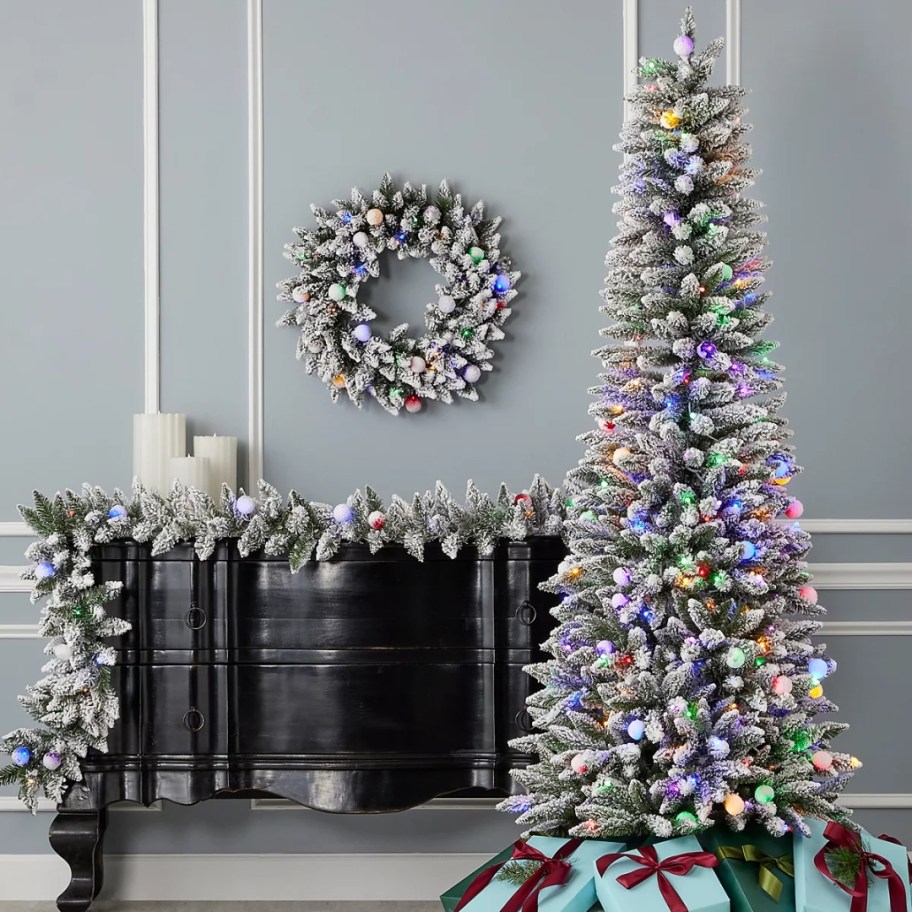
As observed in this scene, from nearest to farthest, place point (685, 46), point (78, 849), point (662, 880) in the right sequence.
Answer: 1. point (662, 880)
2. point (685, 46)
3. point (78, 849)

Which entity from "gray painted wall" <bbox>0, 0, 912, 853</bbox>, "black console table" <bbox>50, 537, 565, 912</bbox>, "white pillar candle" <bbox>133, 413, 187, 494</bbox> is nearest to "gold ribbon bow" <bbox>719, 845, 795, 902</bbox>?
"black console table" <bbox>50, 537, 565, 912</bbox>

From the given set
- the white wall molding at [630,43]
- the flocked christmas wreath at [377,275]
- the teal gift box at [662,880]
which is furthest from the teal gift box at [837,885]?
the white wall molding at [630,43]

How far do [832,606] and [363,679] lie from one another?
4.65ft

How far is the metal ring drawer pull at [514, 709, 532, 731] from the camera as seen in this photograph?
238 cm

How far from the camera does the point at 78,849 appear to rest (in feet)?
8.48

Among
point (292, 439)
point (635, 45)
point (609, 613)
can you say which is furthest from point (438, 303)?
point (609, 613)

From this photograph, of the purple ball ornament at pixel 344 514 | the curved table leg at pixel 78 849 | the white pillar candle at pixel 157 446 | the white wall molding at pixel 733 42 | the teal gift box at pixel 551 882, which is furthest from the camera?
the white wall molding at pixel 733 42

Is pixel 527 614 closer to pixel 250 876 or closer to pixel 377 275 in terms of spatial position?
pixel 377 275

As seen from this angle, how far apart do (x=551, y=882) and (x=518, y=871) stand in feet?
0.25

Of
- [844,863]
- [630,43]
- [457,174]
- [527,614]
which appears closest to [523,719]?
[527,614]

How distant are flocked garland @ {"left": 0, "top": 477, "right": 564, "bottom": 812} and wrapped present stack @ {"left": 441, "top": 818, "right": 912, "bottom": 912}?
0.75 m

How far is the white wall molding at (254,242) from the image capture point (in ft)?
9.36

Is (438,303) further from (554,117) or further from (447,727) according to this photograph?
(447,727)

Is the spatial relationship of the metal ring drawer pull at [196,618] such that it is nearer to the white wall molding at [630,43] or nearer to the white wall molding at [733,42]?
the white wall molding at [630,43]
